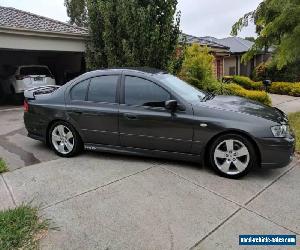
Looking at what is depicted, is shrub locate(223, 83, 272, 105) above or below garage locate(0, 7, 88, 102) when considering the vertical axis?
below

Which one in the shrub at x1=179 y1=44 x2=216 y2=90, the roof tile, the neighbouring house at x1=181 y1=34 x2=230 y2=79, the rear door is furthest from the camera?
the neighbouring house at x1=181 y1=34 x2=230 y2=79

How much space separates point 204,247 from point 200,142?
5.99ft

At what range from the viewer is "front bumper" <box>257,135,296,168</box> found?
4316 millimetres

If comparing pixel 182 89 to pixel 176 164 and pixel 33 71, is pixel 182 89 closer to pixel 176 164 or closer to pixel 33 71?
pixel 176 164

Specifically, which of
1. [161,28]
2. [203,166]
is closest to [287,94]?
[161,28]

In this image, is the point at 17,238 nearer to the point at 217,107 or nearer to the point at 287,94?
the point at 217,107

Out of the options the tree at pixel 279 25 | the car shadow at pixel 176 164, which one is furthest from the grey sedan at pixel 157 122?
the tree at pixel 279 25

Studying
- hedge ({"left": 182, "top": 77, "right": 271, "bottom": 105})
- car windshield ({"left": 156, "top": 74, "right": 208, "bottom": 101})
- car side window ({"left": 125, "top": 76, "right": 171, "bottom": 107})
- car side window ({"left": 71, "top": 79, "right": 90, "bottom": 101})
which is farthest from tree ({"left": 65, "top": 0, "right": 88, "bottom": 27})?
car side window ({"left": 125, "top": 76, "right": 171, "bottom": 107})

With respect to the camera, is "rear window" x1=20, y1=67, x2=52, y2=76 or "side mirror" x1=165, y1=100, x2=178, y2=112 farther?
"rear window" x1=20, y1=67, x2=52, y2=76

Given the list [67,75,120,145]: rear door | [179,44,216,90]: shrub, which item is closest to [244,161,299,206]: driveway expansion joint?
[67,75,120,145]: rear door

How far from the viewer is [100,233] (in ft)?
10.8

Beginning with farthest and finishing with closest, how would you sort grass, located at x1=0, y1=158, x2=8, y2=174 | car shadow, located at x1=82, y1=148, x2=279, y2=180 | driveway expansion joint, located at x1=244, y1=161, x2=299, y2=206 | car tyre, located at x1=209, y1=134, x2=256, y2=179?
grass, located at x1=0, y1=158, x2=8, y2=174 → car shadow, located at x1=82, y1=148, x2=279, y2=180 → car tyre, located at x1=209, y1=134, x2=256, y2=179 → driveway expansion joint, located at x1=244, y1=161, x2=299, y2=206

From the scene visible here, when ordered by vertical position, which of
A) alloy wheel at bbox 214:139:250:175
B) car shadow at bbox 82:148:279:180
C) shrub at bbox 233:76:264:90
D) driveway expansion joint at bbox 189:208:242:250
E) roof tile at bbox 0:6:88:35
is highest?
roof tile at bbox 0:6:88:35

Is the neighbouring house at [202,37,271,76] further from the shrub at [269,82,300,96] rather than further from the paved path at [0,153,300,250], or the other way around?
the paved path at [0,153,300,250]
